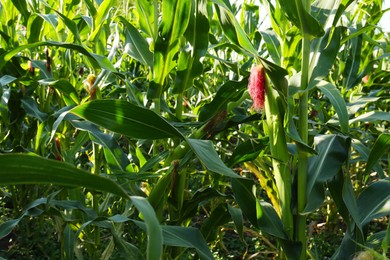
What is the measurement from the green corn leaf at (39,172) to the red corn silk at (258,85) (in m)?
0.81

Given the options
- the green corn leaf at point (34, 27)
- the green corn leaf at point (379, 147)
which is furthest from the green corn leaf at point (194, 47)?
the green corn leaf at point (34, 27)

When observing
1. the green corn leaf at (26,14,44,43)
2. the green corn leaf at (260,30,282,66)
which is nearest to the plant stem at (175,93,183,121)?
the green corn leaf at (260,30,282,66)

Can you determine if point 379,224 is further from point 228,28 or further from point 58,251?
point 228,28

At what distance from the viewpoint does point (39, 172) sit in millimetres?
709

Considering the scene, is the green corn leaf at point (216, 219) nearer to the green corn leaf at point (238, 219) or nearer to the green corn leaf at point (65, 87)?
the green corn leaf at point (238, 219)

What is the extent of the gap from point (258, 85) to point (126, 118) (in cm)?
38

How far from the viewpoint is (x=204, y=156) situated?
4.20 feet

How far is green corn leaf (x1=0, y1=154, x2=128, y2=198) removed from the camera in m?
0.70

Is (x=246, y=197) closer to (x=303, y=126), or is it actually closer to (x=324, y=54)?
(x=303, y=126)

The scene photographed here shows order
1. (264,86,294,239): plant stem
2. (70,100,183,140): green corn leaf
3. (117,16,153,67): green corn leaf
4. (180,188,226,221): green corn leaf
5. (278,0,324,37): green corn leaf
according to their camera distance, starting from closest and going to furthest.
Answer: (70,100,183,140): green corn leaf < (278,0,324,37): green corn leaf < (264,86,294,239): plant stem < (180,188,226,221): green corn leaf < (117,16,153,67): green corn leaf

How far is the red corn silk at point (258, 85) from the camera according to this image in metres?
1.47

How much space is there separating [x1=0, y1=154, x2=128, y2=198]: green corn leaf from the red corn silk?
2.65ft

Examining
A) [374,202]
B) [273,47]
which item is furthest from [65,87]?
[374,202]

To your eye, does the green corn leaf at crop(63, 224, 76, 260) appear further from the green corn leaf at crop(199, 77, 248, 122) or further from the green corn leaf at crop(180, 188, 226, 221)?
the green corn leaf at crop(199, 77, 248, 122)
